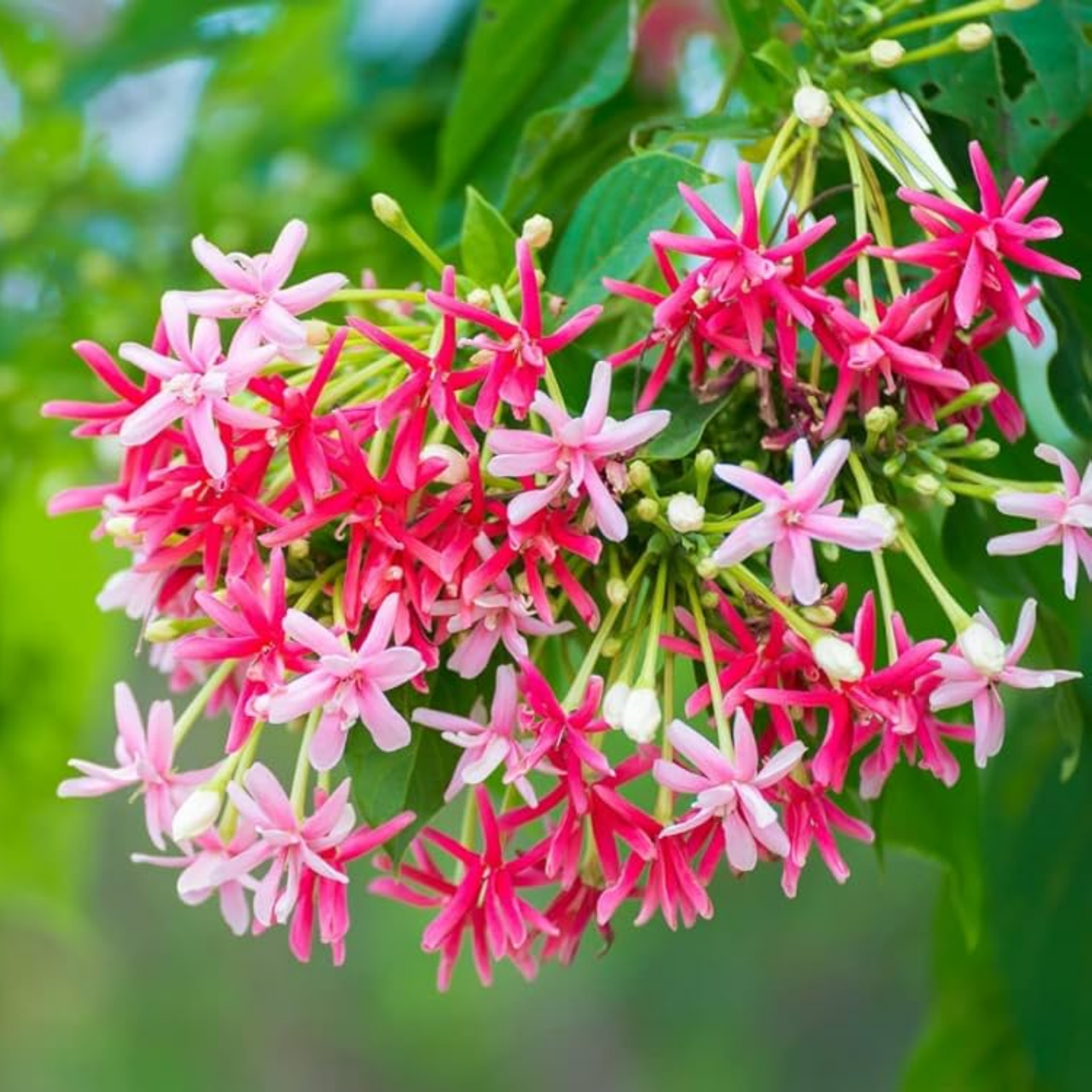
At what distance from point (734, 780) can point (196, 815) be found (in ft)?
0.72

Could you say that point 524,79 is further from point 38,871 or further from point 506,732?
point 38,871

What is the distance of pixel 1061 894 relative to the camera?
106 centimetres

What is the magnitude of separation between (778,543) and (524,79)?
0.47 meters

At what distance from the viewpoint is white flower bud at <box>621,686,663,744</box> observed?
0.61m

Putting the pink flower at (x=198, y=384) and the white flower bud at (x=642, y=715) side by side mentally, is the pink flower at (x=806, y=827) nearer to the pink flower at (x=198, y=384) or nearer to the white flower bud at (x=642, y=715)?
the white flower bud at (x=642, y=715)

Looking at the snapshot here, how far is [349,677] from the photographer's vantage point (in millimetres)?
583

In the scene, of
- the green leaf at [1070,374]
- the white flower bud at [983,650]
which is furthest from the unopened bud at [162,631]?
the green leaf at [1070,374]

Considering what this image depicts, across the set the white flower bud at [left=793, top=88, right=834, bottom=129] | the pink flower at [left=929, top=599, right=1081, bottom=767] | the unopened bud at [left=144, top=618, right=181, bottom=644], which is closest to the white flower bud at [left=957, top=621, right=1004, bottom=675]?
the pink flower at [left=929, top=599, right=1081, bottom=767]

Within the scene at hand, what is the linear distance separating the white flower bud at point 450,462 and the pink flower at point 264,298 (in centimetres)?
6

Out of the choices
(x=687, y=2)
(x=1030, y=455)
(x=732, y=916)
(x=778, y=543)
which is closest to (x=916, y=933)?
(x=732, y=916)

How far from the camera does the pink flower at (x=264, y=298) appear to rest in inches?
23.7

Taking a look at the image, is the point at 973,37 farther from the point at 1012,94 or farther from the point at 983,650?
the point at 983,650

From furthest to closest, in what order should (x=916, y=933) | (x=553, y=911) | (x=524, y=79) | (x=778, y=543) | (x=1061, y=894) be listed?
(x=916, y=933)
(x=1061, y=894)
(x=524, y=79)
(x=553, y=911)
(x=778, y=543)

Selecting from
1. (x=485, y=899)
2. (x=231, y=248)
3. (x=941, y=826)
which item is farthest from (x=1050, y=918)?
(x=231, y=248)
